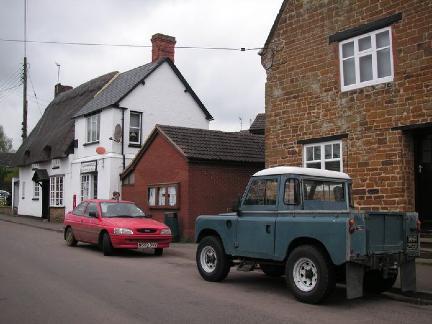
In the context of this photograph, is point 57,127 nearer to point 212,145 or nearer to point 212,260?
point 212,145

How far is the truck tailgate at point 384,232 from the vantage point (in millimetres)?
7672

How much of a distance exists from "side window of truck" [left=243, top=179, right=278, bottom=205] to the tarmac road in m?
1.56

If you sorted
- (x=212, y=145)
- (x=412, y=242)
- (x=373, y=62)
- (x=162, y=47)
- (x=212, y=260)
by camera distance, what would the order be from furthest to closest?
(x=162, y=47)
(x=212, y=145)
(x=373, y=62)
(x=212, y=260)
(x=412, y=242)

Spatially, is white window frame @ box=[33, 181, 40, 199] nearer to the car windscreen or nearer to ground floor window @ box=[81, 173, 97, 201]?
ground floor window @ box=[81, 173, 97, 201]

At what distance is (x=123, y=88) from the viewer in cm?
2614

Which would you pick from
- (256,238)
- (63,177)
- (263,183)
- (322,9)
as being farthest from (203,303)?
(63,177)

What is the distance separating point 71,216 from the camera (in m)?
16.5

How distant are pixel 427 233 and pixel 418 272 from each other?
6.95 feet

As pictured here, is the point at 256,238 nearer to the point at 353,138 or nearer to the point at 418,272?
the point at 418,272

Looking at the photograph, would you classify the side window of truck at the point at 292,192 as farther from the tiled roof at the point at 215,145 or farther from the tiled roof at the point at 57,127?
the tiled roof at the point at 57,127

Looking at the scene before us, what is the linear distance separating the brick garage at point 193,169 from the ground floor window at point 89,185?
16.1 ft

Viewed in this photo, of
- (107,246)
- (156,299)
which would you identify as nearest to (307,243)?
(156,299)

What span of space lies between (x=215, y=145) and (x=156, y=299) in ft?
40.7

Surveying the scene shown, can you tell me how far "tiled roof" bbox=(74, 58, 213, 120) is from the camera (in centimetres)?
2541
